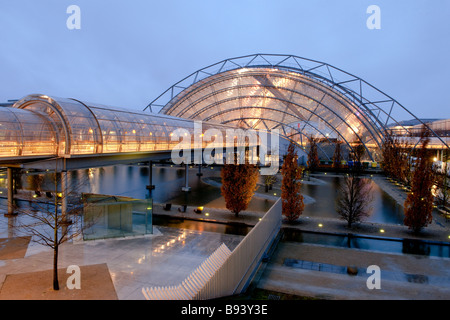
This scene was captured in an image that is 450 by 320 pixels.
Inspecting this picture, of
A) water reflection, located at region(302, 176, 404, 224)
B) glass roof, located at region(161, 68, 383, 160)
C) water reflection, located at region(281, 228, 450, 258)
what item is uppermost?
glass roof, located at region(161, 68, 383, 160)

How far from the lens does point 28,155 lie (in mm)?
16859

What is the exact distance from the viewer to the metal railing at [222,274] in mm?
8242

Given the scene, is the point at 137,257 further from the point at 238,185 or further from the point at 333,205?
the point at 333,205

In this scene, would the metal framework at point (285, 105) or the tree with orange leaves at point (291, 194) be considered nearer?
the tree with orange leaves at point (291, 194)

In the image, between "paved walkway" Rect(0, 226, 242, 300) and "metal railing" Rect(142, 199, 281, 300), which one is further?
"paved walkway" Rect(0, 226, 242, 300)

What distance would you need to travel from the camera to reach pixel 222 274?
9219 millimetres

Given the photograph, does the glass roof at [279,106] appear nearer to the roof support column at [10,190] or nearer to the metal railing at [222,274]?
the roof support column at [10,190]

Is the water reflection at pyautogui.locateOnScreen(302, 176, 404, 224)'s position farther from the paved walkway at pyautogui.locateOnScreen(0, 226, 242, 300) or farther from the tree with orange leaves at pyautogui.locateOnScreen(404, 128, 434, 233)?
the paved walkway at pyautogui.locateOnScreen(0, 226, 242, 300)

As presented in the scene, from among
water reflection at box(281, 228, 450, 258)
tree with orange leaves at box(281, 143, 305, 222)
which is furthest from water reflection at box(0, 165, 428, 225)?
water reflection at box(281, 228, 450, 258)

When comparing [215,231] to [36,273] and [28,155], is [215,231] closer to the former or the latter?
[36,273]

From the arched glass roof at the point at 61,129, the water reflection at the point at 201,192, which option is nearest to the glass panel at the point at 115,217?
the arched glass roof at the point at 61,129

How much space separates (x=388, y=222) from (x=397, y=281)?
1117 centimetres

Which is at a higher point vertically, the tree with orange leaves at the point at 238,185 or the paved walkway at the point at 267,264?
the tree with orange leaves at the point at 238,185

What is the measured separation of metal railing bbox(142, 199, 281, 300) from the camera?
824cm
